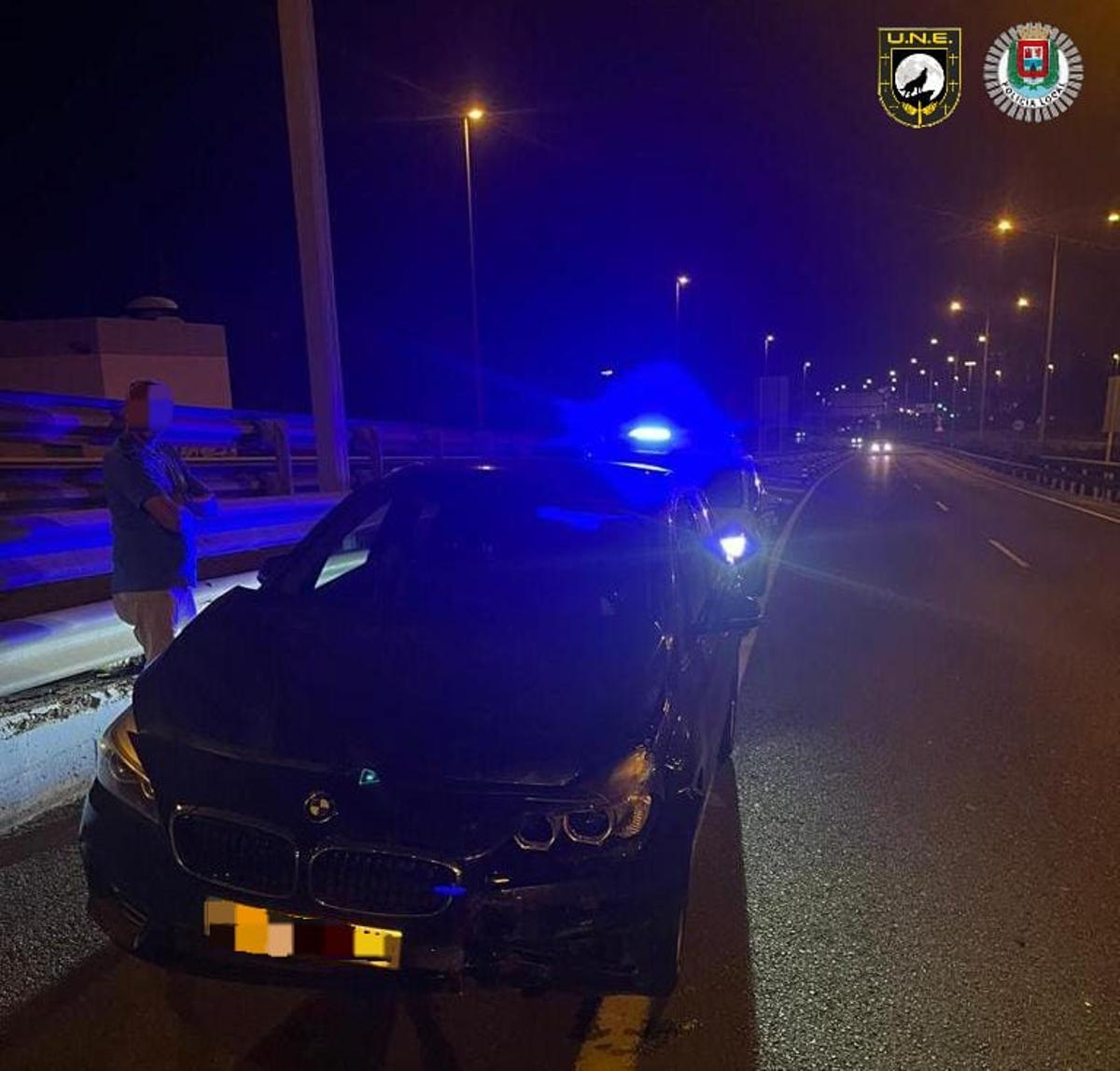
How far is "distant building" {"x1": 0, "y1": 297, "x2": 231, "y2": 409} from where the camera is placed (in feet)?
116

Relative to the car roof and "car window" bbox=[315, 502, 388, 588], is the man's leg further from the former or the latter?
the car roof

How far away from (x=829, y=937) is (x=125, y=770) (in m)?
2.47

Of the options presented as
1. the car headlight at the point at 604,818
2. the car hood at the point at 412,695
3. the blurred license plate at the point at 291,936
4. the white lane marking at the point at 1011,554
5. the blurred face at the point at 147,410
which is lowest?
the white lane marking at the point at 1011,554

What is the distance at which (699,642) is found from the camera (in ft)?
11.6

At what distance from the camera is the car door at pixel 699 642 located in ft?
10.2

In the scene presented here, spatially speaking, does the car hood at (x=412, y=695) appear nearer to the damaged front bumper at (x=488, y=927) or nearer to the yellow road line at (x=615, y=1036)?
the damaged front bumper at (x=488, y=927)

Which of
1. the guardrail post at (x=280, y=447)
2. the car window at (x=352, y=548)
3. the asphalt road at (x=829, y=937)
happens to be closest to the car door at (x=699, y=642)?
the asphalt road at (x=829, y=937)

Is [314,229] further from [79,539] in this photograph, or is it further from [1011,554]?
[1011,554]

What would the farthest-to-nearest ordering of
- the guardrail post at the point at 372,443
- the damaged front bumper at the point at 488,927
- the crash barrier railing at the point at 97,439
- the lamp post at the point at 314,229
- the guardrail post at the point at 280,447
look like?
the guardrail post at the point at 372,443, the guardrail post at the point at 280,447, the crash barrier railing at the point at 97,439, the lamp post at the point at 314,229, the damaged front bumper at the point at 488,927

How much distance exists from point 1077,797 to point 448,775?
358 centimetres

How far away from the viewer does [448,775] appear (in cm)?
238

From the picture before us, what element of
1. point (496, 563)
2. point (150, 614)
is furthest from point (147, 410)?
point (496, 563)

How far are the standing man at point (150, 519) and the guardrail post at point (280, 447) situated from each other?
637cm

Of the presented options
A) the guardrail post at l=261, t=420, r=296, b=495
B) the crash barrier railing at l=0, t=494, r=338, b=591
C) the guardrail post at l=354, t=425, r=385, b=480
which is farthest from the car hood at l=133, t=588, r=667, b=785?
the guardrail post at l=354, t=425, r=385, b=480
